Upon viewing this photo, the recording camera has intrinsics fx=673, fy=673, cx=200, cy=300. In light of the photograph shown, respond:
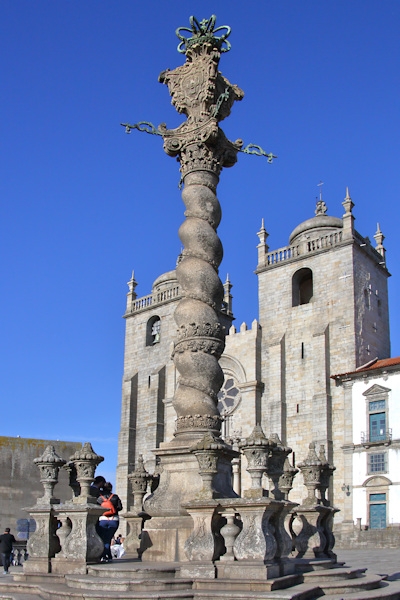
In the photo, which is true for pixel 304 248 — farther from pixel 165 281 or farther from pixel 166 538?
pixel 166 538

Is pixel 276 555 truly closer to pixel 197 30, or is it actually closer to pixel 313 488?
pixel 313 488

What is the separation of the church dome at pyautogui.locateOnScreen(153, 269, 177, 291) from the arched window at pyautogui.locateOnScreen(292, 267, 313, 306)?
9708 millimetres

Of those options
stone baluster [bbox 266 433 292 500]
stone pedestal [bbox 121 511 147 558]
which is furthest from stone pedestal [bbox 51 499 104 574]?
stone baluster [bbox 266 433 292 500]

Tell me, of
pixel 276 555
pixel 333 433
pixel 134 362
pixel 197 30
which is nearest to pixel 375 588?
pixel 276 555

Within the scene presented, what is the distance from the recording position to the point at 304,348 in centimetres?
3388

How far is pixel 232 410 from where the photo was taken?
3594 centimetres

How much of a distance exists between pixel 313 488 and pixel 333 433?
67.9 feet

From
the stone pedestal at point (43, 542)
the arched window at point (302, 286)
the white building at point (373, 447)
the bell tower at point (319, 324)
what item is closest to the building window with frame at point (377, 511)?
the white building at point (373, 447)

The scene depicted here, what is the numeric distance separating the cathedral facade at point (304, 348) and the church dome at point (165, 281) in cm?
653

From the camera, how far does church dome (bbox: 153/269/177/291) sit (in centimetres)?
4488

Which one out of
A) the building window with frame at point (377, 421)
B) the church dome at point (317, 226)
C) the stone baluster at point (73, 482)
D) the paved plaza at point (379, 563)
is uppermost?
the church dome at point (317, 226)

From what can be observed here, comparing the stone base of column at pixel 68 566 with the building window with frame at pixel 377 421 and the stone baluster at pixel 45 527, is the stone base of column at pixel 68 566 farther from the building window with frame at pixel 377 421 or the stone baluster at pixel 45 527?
the building window with frame at pixel 377 421

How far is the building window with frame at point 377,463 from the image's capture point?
2920 centimetres

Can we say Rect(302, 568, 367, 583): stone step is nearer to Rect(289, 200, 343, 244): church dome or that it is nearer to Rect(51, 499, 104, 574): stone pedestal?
Rect(51, 499, 104, 574): stone pedestal
